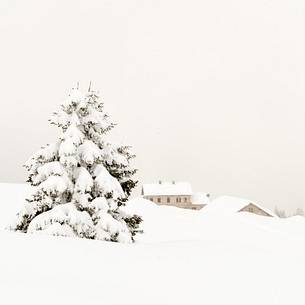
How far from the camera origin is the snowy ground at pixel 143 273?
7637 millimetres

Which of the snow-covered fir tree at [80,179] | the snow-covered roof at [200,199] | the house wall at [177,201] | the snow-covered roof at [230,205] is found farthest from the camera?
the snow-covered roof at [200,199]

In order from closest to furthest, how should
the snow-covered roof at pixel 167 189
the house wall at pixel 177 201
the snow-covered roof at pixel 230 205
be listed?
the snow-covered roof at pixel 230 205 → the house wall at pixel 177 201 → the snow-covered roof at pixel 167 189

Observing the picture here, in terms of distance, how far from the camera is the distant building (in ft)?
363

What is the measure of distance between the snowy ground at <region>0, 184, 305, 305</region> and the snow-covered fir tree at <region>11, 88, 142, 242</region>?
3.29 metres

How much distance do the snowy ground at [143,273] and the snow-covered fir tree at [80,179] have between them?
10.8ft

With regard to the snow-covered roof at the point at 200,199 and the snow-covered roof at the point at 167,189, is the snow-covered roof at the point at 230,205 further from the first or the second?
the snow-covered roof at the point at 167,189

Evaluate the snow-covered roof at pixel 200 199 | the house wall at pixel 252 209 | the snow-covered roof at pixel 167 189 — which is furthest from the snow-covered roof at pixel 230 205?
the snow-covered roof at pixel 167 189

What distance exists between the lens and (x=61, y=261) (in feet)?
30.7

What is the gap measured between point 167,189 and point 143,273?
103m

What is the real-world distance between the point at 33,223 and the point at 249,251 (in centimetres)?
763

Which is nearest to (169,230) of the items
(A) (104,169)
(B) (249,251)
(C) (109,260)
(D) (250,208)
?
(A) (104,169)

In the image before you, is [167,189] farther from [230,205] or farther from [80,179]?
[80,179]

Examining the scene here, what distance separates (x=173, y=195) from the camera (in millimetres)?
111000

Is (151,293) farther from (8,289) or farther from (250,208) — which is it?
(250,208)
